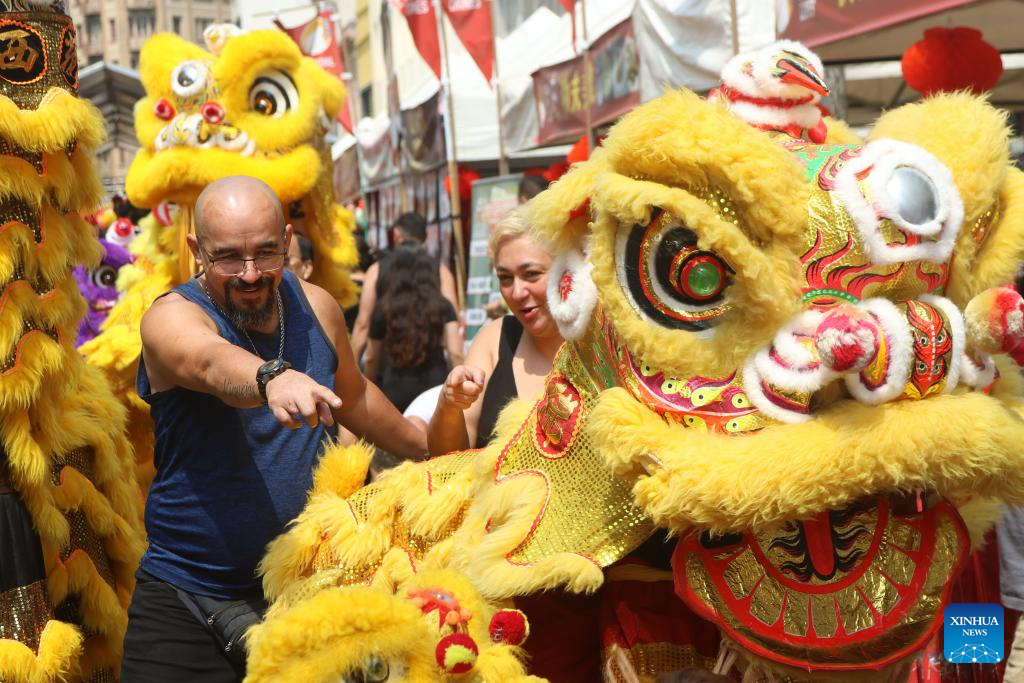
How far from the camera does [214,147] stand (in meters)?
5.41

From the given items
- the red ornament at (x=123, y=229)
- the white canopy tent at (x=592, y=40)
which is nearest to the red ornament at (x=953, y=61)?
the white canopy tent at (x=592, y=40)

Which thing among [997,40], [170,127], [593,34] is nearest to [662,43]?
[997,40]

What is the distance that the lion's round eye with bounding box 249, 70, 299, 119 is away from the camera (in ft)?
18.3

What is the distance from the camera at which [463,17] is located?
1009 centimetres

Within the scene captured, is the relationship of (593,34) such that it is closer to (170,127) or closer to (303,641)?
(170,127)

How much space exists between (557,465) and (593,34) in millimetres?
8829

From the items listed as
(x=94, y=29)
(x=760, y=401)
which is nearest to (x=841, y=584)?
(x=760, y=401)

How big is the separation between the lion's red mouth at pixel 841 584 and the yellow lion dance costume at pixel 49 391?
2.19m

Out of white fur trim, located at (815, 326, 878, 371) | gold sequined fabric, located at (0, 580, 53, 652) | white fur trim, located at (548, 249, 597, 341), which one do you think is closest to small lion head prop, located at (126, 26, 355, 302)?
gold sequined fabric, located at (0, 580, 53, 652)

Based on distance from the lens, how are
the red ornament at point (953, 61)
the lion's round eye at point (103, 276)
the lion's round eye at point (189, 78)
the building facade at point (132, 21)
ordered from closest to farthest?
1. the red ornament at point (953, 61)
2. the lion's round eye at point (189, 78)
3. the lion's round eye at point (103, 276)
4. the building facade at point (132, 21)

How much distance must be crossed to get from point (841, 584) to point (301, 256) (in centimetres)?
400

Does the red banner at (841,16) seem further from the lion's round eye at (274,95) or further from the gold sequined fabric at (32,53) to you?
the gold sequined fabric at (32,53)

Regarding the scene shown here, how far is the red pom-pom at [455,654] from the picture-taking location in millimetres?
1831

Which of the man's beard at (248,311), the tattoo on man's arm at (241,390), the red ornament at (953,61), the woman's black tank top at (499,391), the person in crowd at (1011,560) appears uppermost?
the red ornament at (953,61)
